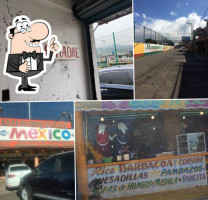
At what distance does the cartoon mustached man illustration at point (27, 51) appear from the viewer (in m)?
1.72

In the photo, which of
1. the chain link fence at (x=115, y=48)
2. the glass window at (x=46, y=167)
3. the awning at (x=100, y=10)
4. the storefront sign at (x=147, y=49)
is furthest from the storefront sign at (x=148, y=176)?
the awning at (x=100, y=10)

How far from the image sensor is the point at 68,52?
6.38 feet

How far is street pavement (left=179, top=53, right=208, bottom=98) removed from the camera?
2020 mm

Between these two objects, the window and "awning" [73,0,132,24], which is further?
the window

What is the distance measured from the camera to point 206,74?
210 cm

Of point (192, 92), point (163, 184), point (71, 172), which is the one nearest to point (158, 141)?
point (163, 184)

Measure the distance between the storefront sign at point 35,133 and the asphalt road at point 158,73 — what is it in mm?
702

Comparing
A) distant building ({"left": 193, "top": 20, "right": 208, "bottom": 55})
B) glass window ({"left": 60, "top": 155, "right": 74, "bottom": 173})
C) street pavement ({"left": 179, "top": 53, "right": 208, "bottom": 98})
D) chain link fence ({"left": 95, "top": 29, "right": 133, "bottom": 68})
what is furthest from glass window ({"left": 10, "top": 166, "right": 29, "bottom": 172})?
distant building ({"left": 193, "top": 20, "right": 208, "bottom": 55})

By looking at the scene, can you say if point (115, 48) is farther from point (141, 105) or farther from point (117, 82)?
point (141, 105)

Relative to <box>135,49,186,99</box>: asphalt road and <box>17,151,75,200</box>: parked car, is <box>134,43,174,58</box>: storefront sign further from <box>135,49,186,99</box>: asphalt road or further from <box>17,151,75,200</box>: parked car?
<box>17,151,75,200</box>: parked car

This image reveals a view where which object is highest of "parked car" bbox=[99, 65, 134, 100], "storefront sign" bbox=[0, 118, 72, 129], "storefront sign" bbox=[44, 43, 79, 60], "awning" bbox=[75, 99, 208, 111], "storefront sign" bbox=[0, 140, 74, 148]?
"storefront sign" bbox=[44, 43, 79, 60]

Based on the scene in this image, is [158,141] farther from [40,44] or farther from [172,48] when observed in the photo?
[40,44]

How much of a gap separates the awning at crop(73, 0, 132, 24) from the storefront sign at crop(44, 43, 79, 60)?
0.83 feet

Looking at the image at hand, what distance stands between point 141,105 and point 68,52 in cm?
91
